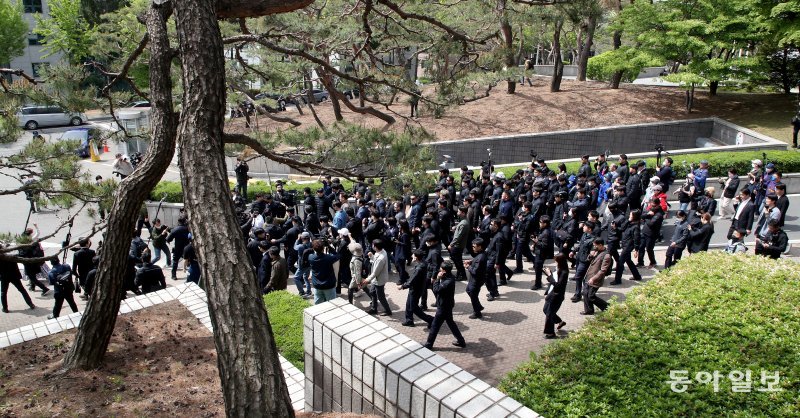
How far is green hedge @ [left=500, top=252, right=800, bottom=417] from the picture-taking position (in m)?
4.64

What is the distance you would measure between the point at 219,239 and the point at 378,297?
19.3 ft

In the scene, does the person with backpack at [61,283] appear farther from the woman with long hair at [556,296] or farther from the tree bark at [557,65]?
the tree bark at [557,65]

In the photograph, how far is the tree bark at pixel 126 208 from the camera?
5805 mm

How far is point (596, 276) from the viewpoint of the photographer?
8.88 m

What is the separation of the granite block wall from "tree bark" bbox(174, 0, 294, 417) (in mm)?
815

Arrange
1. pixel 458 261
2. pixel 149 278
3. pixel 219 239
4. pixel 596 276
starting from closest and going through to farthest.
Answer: pixel 219 239
pixel 596 276
pixel 149 278
pixel 458 261

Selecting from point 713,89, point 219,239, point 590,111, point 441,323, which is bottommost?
point 441,323

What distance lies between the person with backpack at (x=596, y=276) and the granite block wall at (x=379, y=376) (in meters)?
4.99

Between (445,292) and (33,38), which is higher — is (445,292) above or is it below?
below

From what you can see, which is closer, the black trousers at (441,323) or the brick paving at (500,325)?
the brick paving at (500,325)

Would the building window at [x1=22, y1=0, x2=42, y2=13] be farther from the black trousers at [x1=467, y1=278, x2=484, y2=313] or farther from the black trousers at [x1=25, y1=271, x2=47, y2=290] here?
the black trousers at [x1=467, y1=278, x2=484, y2=313]

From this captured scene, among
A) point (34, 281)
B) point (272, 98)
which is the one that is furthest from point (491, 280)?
point (272, 98)

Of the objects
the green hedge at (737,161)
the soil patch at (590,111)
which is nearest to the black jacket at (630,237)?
the green hedge at (737,161)

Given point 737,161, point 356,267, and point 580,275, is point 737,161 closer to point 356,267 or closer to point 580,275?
point 580,275
